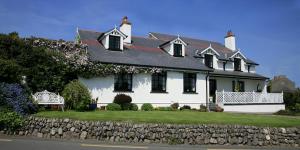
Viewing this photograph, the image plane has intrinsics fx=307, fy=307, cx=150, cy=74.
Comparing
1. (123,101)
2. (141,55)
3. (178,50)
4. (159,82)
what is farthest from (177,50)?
(123,101)

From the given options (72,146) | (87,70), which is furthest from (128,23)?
(72,146)

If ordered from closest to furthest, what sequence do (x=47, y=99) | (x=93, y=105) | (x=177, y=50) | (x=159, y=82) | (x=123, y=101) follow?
(x=47, y=99) → (x=93, y=105) → (x=123, y=101) → (x=159, y=82) → (x=177, y=50)

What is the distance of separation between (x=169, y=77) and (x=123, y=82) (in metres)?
4.51

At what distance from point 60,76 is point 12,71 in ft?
13.5

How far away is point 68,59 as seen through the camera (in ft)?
73.6

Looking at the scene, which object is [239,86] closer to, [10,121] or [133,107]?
[133,107]

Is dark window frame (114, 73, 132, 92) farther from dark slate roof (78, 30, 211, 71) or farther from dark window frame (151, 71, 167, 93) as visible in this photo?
dark window frame (151, 71, 167, 93)

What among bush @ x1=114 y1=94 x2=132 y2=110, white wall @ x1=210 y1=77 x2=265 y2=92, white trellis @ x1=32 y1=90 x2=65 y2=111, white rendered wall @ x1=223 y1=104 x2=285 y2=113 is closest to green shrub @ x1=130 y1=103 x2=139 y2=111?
bush @ x1=114 y1=94 x2=132 y2=110

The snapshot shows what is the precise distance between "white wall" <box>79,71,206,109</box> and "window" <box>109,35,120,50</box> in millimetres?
3778

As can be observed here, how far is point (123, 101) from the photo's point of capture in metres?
24.8

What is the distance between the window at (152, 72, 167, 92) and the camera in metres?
27.4

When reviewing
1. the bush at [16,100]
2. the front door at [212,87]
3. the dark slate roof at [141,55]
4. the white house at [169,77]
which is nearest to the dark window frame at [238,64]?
the white house at [169,77]

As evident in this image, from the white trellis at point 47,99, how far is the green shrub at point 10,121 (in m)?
3.25

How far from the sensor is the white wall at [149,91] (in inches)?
958
